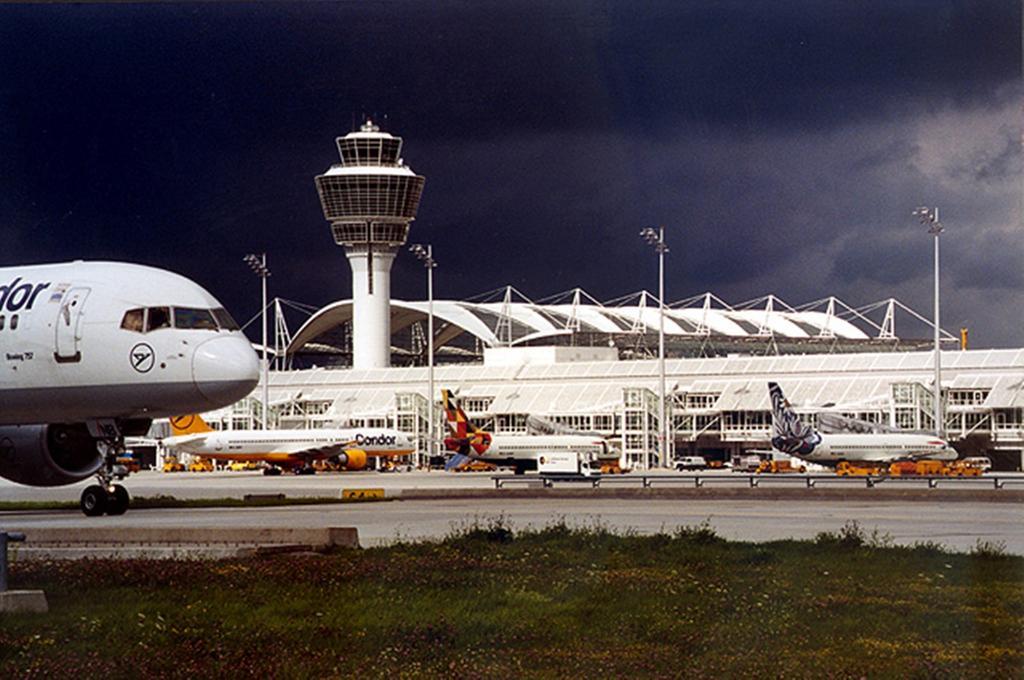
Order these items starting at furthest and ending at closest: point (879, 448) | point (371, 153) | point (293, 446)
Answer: point (371, 153) → point (293, 446) → point (879, 448)

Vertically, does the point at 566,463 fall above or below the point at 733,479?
above

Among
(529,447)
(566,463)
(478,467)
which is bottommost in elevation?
(478,467)

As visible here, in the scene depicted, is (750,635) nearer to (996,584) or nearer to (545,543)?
(996,584)

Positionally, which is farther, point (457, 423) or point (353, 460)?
point (457, 423)

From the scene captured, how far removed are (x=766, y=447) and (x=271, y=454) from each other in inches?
1683

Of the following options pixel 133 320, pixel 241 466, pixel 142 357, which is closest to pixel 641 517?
pixel 142 357

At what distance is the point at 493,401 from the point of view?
137 m

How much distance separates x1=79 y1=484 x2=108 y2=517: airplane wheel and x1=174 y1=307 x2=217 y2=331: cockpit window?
5.79 m

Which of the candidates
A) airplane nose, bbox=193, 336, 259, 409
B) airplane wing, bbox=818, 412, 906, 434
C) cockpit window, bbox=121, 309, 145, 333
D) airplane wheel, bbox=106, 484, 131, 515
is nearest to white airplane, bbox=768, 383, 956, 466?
airplane wing, bbox=818, 412, 906, 434

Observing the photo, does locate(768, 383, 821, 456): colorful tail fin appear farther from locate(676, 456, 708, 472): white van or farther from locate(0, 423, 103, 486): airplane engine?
locate(0, 423, 103, 486): airplane engine

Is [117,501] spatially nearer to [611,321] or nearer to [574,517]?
[574,517]

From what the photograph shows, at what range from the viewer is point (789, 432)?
108 metres

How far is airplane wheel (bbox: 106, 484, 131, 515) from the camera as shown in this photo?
40375mm

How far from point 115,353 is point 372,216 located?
468 feet
